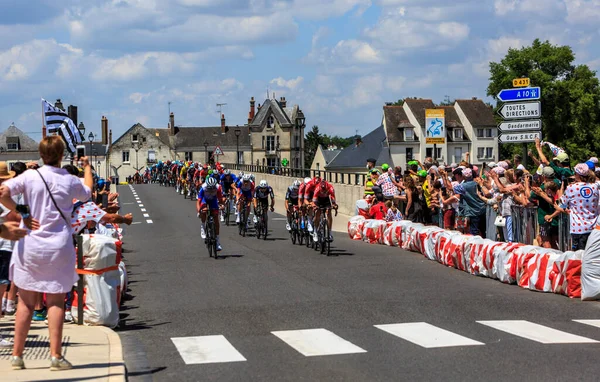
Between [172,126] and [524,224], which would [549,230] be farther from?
[172,126]

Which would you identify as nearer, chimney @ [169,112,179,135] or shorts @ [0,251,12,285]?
shorts @ [0,251,12,285]

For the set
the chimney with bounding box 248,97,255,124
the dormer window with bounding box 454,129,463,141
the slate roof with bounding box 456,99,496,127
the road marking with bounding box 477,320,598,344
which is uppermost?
the chimney with bounding box 248,97,255,124

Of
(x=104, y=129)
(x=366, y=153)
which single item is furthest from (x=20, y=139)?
(x=366, y=153)

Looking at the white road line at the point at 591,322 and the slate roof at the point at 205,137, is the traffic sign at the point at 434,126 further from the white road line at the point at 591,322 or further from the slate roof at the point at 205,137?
the slate roof at the point at 205,137

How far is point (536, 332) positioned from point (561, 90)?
73.2m

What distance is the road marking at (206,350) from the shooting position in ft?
30.6

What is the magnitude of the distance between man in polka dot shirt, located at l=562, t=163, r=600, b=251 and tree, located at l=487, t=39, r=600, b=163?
214 ft

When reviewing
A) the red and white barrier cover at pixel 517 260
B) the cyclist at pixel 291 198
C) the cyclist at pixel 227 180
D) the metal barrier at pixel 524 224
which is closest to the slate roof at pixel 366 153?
the cyclist at pixel 227 180

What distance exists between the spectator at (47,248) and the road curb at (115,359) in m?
0.45

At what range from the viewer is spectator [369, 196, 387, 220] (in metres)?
25.2

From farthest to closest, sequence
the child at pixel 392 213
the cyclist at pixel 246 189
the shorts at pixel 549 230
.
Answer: the cyclist at pixel 246 189 < the child at pixel 392 213 < the shorts at pixel 549 230

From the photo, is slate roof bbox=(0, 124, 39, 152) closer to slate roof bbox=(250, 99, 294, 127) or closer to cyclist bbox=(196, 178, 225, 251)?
slate roof bbox=(250, 99, 294, 127)

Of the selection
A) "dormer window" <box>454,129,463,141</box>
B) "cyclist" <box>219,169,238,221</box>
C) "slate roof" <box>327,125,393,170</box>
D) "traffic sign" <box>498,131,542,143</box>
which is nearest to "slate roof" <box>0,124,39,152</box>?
"slate roof" <box>327,125,393,170</box>

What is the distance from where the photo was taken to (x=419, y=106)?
119 m
